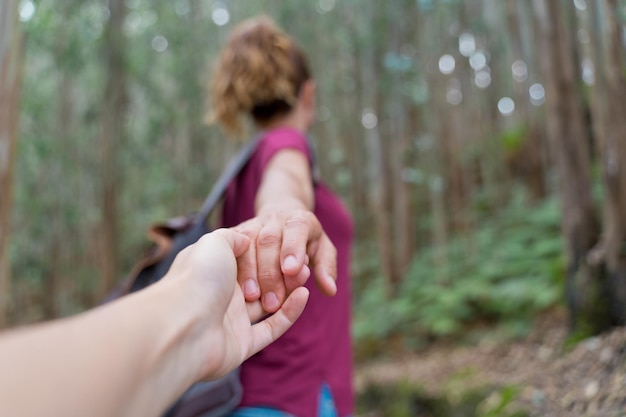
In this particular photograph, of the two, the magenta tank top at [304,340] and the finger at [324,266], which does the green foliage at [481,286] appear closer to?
the magenta tank top at [304,340]

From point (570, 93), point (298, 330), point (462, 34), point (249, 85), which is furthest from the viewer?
point (462, 34)

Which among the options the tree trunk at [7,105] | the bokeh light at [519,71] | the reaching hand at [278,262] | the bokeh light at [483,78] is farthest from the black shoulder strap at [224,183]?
the bokeh light at [483,78]

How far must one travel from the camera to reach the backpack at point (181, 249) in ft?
3.98

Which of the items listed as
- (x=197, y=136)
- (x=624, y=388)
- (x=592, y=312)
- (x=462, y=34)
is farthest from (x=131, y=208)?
(x=624, y=388)

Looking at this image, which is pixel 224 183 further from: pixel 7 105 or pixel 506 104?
pixel 506 104

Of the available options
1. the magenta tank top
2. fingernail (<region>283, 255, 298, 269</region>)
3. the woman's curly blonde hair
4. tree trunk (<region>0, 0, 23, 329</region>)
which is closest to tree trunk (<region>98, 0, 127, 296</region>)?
tree trunk (<region>0, 0, 23, 329</region>)

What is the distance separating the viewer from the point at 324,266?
992 mm

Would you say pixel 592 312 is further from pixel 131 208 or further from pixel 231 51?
pixel 131 208

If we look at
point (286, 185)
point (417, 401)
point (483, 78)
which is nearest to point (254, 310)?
point (286, 185)

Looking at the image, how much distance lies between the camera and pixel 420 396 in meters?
4.58

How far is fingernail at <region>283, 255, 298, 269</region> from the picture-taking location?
890 millimetres

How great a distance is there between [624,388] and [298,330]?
0.69 metres

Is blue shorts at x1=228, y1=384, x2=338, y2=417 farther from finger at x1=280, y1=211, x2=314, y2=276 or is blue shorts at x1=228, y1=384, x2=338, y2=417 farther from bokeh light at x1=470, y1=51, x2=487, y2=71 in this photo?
bokeh light at x1=470, y1=51, x2=487, y2=71

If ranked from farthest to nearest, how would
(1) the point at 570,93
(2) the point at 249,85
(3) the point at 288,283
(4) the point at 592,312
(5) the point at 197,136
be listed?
(5) the point at 197,136
(1) the point at 570,93
(4) the point at 592,312
(2) the point at 249,85
(3) the point at 288,283
